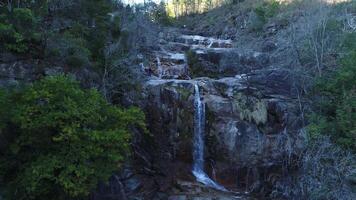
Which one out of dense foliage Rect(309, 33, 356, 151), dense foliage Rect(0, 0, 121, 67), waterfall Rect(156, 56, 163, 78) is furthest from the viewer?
waterfall Rect(156, 56, 163, 78)

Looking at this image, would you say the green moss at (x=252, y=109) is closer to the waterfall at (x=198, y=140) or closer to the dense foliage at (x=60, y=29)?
the waterfall at (x=198, y=140)

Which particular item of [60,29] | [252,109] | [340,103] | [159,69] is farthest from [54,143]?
[159,69]

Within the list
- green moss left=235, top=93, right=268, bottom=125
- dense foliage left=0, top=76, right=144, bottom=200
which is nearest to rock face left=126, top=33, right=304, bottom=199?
green moss left=235, top=93, right=268, bottom=125

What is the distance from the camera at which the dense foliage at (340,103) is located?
13617 mm

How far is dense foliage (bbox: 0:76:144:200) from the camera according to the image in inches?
386

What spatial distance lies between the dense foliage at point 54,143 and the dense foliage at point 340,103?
25.1ft

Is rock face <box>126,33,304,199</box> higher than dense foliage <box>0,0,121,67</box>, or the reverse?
dense foliage <box>0,0,121,67</box>

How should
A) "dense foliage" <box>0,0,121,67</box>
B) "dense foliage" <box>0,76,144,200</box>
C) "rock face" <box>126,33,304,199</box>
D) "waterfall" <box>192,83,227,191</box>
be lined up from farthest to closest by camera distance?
"waterfall" <box>192,83,227,191</box>
"rock face" <box>126,33,304,199</box>
"dense foliage" <box>0,0,121,67</box>
"dense foliage" <box>0,76,144,200</box>

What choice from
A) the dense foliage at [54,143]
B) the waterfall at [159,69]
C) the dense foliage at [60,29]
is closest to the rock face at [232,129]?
the dense foliage at [60,29]

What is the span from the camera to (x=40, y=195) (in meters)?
10.3

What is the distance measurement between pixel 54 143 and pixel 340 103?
34.6 feet

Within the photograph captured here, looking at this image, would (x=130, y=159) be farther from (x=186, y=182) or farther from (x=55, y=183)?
(x=55, y=183)

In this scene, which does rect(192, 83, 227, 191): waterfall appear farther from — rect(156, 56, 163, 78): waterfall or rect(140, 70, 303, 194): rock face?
rect(156, 56, 163, 78): waterfall

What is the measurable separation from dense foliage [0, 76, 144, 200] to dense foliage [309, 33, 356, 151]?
764 centimetres
